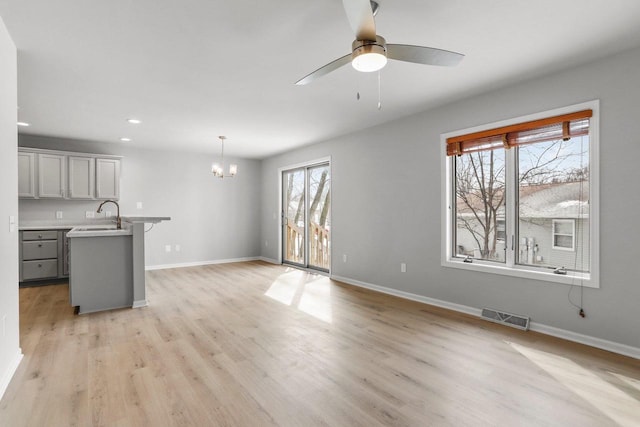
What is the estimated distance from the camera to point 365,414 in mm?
1905

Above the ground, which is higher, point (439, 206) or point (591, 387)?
point (439, 206)

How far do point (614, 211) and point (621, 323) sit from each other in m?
0.92

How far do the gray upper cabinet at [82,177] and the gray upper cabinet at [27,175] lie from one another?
48cm

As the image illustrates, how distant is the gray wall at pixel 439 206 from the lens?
2.70 meters

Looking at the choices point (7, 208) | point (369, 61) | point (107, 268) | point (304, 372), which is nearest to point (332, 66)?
point (369, 61)

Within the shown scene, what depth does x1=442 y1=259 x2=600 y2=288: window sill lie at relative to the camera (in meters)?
2.93

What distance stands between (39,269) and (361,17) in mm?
6091

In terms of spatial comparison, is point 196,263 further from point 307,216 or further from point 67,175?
point 67,175

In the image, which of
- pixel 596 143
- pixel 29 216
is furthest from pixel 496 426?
pixel 29 216

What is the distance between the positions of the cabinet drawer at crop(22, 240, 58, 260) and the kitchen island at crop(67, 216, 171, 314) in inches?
77.4

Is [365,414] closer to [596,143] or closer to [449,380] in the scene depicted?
[449,380]

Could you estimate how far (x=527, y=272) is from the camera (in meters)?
3.27

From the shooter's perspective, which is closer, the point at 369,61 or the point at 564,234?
the point at 369,61

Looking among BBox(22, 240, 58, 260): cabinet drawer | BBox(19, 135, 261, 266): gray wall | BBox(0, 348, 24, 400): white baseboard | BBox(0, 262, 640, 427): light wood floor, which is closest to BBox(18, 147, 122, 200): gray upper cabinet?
BBox(19, 135, 261, 266): gray wall
